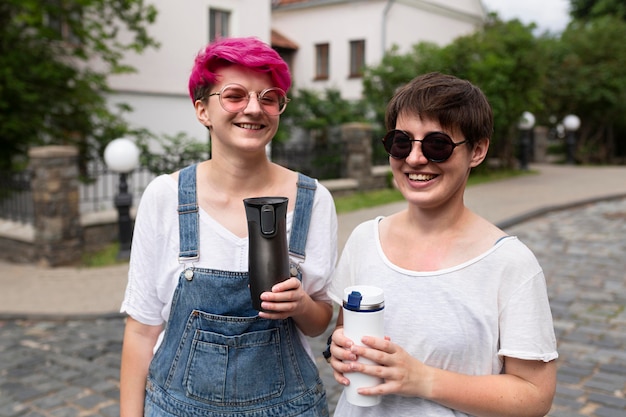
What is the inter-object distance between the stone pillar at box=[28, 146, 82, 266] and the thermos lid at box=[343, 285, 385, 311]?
26.0 feet

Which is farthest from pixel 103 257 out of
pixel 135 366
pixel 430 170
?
pixel 430 170

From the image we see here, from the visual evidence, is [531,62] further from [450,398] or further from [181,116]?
[450,398]

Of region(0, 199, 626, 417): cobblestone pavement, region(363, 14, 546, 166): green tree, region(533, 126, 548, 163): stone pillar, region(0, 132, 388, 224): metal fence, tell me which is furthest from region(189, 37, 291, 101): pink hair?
region(533, 126, 548, 163): stone pillar

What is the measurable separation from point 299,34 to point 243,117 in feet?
86.8

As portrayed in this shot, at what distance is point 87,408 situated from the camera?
4227mm

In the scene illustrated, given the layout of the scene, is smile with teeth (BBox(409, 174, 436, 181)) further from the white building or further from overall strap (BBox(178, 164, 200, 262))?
the white building

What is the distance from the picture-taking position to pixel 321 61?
27.3 meters

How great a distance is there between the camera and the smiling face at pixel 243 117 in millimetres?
1850

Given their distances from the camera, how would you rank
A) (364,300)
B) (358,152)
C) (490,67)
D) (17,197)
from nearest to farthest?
1. (364,300)
2. (17,197)
3. (358,152)
4. (490,67)

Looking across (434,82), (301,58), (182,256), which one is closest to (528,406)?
(434,82)

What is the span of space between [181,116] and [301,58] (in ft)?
37.3

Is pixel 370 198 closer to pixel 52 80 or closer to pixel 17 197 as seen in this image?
pixel 52 80

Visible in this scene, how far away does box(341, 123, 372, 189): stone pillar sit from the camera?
14586mm

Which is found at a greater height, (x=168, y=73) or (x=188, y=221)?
(x=168, y=73)
